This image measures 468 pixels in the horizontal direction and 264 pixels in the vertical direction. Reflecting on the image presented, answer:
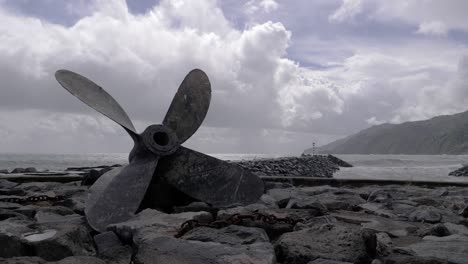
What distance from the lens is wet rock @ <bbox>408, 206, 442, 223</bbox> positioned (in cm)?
418

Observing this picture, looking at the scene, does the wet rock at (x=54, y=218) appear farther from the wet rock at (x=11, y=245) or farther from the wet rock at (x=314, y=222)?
the wet rock at (x=314, y=222)

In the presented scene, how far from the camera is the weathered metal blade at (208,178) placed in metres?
4.99

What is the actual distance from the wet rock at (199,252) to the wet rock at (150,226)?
0.20 metres

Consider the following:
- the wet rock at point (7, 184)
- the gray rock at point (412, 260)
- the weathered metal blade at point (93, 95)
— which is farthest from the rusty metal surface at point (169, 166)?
the wet rock at point (7, 184)

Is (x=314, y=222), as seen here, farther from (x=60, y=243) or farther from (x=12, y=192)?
(x=12, y=192)

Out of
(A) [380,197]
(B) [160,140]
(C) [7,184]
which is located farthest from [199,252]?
(C) [7,184]

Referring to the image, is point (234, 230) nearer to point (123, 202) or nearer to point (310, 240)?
point (310, 240)

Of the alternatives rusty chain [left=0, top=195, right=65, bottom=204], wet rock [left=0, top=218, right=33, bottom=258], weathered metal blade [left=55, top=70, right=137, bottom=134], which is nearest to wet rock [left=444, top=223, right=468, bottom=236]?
wet rock [left=0, top=218, right=33, bottom=258]

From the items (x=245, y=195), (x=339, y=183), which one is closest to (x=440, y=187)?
(x=339, y=183)

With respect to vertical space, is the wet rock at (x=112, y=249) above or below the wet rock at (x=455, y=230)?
below

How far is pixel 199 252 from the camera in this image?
277cm

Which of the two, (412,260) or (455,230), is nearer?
(412,260)

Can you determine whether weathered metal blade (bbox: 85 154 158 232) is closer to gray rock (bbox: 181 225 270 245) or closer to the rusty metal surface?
the rusty metal surface

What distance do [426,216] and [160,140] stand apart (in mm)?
2921
